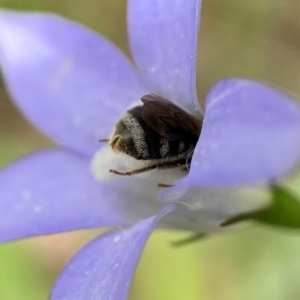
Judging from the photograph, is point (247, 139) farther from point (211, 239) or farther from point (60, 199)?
point (211, 239)

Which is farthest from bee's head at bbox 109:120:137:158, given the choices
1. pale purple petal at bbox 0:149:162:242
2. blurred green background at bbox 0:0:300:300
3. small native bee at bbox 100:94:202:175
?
blurred green background at bbox 0:0:300:300

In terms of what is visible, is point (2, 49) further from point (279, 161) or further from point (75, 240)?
point (75, 240)

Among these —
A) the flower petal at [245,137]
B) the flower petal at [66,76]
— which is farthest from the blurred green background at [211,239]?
the flower petal at [245,137]

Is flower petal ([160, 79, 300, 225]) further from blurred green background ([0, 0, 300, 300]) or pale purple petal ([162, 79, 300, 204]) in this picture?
blurred green background ([0, 0, 300, 300])

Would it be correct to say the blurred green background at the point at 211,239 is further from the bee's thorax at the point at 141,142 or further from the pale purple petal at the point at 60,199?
the bee's thorax at the point at 141,142

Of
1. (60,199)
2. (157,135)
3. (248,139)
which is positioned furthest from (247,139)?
(60,199)

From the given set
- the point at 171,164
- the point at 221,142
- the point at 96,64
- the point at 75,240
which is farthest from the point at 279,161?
the point at 75,240
